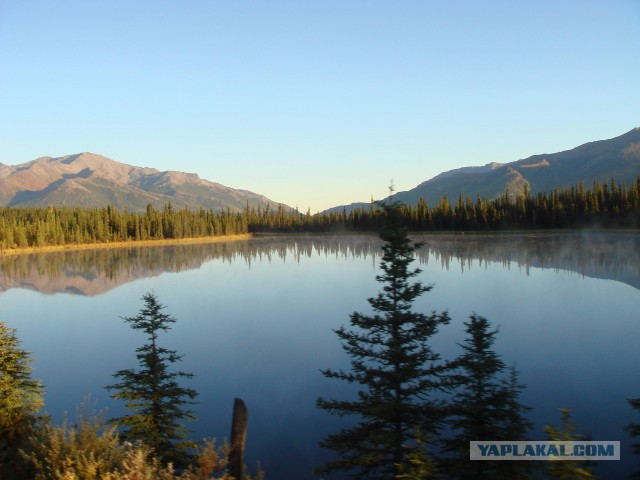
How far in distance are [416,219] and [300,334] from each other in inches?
4805

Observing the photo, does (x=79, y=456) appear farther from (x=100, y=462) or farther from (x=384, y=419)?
(x=384, y=419)

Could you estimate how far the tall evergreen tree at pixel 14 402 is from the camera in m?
10.9

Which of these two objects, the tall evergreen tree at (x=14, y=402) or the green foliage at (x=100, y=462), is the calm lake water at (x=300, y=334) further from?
the green foliage at (x=100, y=462)

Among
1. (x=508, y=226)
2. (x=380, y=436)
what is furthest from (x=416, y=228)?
(x=380, y=436)

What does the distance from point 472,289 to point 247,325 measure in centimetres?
2162

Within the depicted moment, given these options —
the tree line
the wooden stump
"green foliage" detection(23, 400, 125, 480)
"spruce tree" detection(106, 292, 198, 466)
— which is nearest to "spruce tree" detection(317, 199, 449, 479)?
the tree line

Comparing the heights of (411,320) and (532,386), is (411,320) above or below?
above

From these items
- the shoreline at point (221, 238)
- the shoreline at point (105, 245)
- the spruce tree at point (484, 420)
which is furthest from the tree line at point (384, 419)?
the shoreline at point (105, 245)

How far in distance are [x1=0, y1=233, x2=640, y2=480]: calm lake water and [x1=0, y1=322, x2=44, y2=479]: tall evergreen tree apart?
4.43 m

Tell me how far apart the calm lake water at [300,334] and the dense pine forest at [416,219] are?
55.7m

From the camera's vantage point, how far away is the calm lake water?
15430 mm

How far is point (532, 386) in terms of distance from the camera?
17.4m

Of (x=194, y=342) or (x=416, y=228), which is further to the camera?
(x=416, y=228)

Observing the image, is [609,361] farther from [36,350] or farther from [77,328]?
[77,328]
